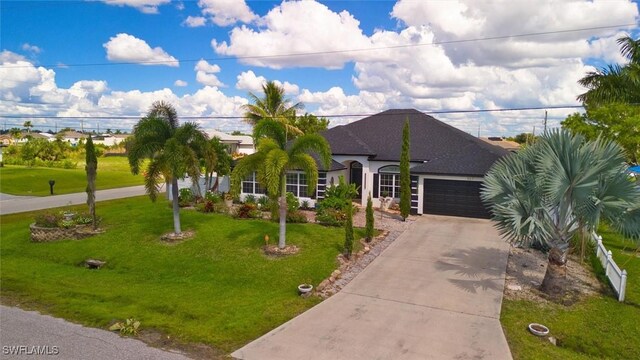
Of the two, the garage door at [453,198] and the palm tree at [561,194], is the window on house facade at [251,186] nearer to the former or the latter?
the garage door at [453,198]

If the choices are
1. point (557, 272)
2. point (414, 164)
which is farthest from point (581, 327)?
point (414, 164)

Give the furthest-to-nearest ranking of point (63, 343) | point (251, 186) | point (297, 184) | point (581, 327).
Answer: point (251, 186) < point (297, 184) < point (581, 327) < point (63, 343)

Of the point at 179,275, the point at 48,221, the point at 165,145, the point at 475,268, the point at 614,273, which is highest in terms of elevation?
the point at 165,145

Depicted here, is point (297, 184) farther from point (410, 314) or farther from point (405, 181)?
point (410, 314)

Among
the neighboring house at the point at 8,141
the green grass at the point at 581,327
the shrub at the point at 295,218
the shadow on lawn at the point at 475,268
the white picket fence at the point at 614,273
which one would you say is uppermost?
the neighboring house at the point at 8,141

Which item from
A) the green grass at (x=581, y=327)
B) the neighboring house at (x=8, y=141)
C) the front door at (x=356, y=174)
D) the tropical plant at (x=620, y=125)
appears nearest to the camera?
the green grass at (x=581, y=327)

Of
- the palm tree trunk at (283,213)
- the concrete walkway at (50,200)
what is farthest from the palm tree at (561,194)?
the concrete walkway at (50,200)

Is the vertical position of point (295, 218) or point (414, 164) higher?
point (414, 164)
